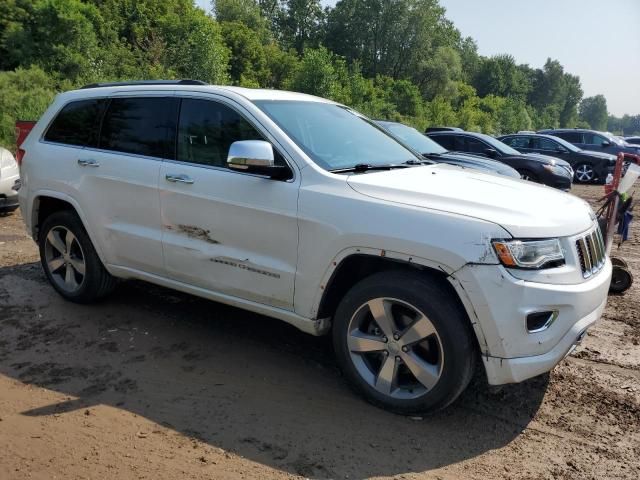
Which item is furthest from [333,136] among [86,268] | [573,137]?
[573,137]

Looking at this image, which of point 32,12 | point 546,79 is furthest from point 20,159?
point 546,79

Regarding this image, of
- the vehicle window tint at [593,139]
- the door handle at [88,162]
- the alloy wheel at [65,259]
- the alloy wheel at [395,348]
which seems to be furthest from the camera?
the vehicle window tint at [593,139]

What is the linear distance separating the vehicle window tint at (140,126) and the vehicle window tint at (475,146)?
9639mm

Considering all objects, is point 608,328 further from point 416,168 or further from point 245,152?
point 245,152

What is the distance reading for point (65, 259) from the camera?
15.9 ft

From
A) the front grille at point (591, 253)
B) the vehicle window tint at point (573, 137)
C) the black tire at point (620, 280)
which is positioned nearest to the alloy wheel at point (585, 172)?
the vehicle window tint at point (573, 137)

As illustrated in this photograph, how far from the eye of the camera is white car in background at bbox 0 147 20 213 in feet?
26.1

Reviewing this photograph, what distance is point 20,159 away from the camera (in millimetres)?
A: 5086

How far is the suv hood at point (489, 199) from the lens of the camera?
9.61ft

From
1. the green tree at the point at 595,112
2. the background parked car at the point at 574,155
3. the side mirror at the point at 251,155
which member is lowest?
the green tree at the point at 595,112

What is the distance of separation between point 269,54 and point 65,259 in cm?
3942

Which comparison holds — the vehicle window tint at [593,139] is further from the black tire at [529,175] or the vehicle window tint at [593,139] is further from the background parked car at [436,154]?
the background parked car at [436,154]

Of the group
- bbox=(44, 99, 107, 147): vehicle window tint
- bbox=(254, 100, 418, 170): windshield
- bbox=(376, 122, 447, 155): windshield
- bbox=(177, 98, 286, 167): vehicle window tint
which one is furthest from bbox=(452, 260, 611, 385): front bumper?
bbox=(376, 122, 447, 155): windshield

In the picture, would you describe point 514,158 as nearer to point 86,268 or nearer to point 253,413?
point 86,268
